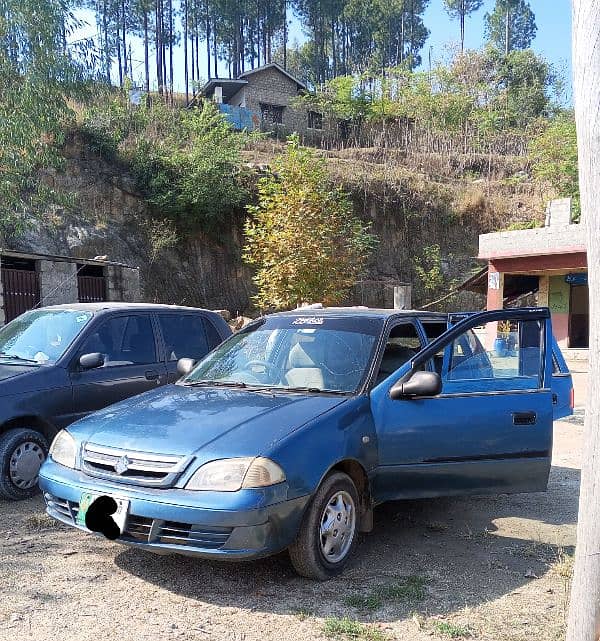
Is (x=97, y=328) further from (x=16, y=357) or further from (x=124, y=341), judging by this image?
(x=16, y=357)

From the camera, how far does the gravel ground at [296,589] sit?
3402 millimetres

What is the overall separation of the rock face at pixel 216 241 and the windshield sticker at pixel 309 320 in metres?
17.9

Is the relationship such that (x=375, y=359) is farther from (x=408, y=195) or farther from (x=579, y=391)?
(x=408, y=195)

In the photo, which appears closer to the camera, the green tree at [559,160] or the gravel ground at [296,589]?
the gravel ground at [296,589]

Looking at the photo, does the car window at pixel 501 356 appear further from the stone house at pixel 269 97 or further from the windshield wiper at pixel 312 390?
the stone house at pixel 269 97

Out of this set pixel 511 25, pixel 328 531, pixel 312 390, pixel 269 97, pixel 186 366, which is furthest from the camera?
pixel 511 25

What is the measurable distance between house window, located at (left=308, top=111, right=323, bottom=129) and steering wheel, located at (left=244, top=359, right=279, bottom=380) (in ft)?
128

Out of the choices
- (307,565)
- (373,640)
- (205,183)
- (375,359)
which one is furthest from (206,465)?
(205,183)

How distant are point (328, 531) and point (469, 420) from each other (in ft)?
4.52

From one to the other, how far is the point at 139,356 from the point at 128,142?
24038 mm

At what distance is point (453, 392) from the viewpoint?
186 inches

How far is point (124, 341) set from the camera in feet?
21.9

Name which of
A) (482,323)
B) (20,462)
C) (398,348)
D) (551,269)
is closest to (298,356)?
(398,348)

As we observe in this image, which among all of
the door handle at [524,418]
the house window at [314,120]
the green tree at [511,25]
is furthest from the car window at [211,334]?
the green tree at [511,25]
